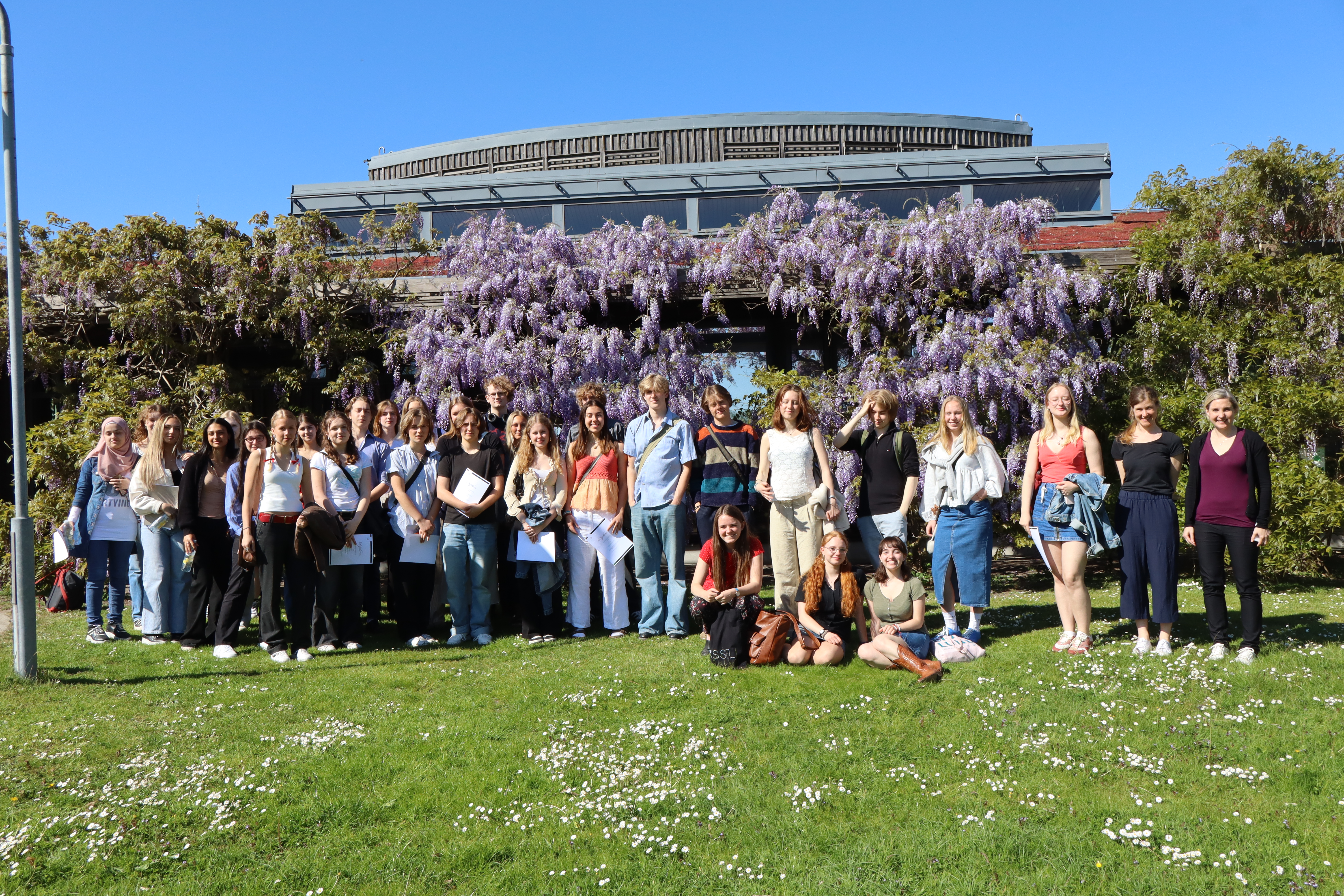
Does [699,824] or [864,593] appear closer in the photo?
[699,824]

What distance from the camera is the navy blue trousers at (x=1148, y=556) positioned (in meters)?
5.19

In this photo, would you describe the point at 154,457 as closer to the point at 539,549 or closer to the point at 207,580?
the point at 207,580

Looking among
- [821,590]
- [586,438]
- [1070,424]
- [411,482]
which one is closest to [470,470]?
[411,482]

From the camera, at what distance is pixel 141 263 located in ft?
32.0

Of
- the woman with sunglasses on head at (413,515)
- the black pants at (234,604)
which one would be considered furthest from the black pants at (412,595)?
the black pants at (234,604)

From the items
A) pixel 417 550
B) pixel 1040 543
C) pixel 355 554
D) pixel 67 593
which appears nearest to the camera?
pixel 1040 543

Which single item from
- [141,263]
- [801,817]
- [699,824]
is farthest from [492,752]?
[141,263]

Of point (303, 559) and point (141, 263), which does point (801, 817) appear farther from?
point (141, 263)

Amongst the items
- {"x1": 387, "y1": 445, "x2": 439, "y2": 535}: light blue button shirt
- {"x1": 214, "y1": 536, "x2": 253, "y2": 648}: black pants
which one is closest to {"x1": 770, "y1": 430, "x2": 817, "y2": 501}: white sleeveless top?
{"x1": 387, "y1": 445, "x2": 439, "y2": 535}: light blue button shirt

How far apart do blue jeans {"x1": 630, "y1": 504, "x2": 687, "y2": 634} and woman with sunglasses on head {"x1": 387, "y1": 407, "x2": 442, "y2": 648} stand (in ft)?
4.72

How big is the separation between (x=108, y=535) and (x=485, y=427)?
2.73 m

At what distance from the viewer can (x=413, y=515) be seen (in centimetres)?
625

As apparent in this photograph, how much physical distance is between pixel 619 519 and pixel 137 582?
3737 mm

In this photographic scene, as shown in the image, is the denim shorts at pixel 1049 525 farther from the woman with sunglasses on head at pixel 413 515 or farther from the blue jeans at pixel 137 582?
the blue jeans at pixel 137 582
